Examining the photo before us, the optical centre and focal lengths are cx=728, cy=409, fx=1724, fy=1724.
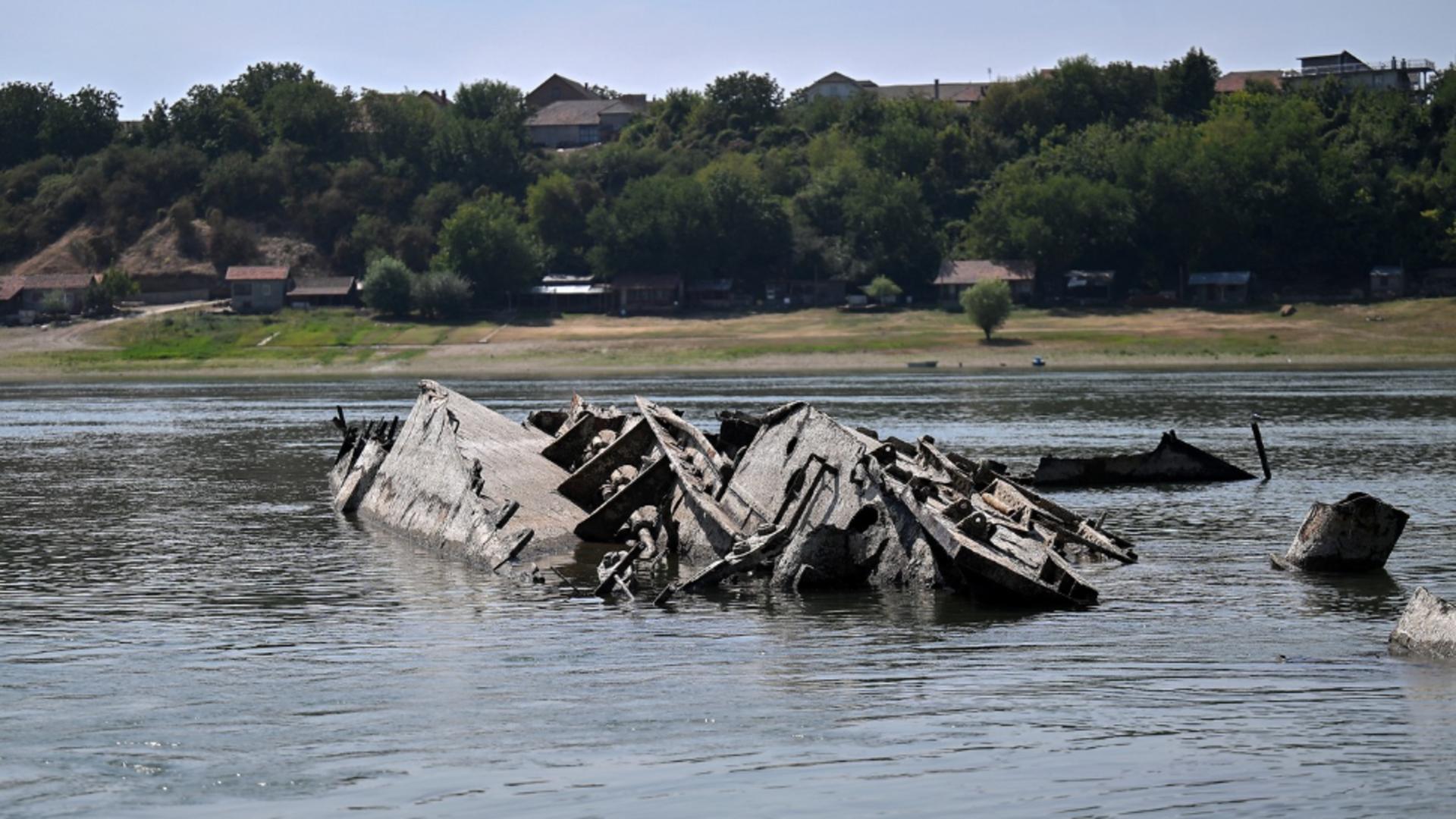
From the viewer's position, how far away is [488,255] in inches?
5586

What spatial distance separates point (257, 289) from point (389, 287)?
17.2 m

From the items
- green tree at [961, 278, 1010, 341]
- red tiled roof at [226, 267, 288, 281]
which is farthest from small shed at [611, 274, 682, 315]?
green tree at [961, 278, 1010, 341]

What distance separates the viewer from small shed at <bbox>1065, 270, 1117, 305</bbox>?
443ft

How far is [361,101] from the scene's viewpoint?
19112cm

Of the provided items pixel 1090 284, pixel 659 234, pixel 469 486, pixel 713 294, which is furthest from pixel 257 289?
pixel 469 486

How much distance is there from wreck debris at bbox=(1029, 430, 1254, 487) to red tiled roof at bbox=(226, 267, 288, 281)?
116 m

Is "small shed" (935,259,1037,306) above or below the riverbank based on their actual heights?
above

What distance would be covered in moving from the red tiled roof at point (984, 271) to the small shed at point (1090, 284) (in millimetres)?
3090

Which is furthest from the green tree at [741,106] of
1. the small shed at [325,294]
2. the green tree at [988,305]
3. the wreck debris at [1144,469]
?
the wreck debris at [1144,469]

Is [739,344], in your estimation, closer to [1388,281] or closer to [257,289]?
[1388,281]

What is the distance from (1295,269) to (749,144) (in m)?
72.4

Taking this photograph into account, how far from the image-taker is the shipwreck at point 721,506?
22.8 metres

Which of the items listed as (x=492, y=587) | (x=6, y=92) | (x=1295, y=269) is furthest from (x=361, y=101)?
(x=492, y=587)

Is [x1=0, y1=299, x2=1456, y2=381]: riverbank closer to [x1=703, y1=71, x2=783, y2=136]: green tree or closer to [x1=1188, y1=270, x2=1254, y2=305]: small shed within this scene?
[x1=1188, y1=270, x2=1254, y2=305]: small shed
